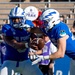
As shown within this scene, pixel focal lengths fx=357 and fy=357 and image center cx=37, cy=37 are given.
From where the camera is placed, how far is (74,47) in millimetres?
4266

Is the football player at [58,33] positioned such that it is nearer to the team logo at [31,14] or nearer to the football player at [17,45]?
the football player at [17,45]

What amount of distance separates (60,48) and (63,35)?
16 centimetres

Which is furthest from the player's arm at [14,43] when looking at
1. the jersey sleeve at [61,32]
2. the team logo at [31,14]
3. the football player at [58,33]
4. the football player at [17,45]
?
the team logo at [31,14]

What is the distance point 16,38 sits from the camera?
15.1ft

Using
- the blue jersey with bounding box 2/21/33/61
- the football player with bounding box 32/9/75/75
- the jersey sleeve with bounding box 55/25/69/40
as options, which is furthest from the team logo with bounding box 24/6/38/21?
the jersey sleeve with bounding box 55/25/69/40

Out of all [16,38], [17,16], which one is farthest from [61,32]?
[16,38]

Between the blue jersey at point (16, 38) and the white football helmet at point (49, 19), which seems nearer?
the white football helmet at point (49, 19)

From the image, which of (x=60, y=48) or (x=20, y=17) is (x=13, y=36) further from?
(x=60, y=48)

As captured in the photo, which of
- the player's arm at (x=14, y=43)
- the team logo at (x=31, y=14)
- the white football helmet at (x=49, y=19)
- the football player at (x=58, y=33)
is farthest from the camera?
the team logo at (x=31, y=14)

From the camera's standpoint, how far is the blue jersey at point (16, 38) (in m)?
4.57

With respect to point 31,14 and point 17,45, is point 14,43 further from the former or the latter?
point 31,14

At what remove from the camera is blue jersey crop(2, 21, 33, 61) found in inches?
180

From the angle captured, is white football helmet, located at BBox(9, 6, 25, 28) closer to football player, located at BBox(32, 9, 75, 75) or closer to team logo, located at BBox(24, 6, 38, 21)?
football player, located at BBox(32, 9, 75, 75)

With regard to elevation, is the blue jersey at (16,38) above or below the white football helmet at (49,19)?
below
